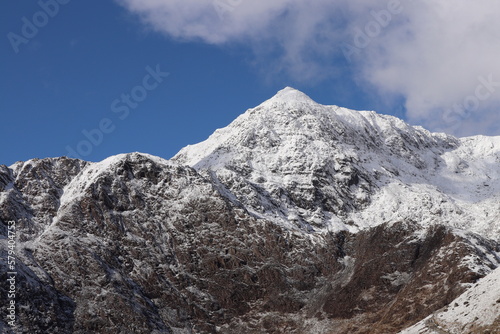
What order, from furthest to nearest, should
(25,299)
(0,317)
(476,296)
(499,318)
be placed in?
(25,299)
(0,317)
(476,296)
(499,318)

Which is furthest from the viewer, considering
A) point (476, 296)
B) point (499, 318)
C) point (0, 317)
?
point (0, 317)

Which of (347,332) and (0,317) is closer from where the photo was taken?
(0,317)

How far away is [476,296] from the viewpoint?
4985 inches

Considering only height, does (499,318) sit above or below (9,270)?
below

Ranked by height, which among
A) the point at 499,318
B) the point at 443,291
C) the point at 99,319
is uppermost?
the point at 443,291

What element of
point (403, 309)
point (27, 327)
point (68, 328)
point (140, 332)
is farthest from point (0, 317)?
point (403, 309)

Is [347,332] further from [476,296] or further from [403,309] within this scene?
[476,296]

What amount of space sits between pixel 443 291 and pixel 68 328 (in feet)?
341
